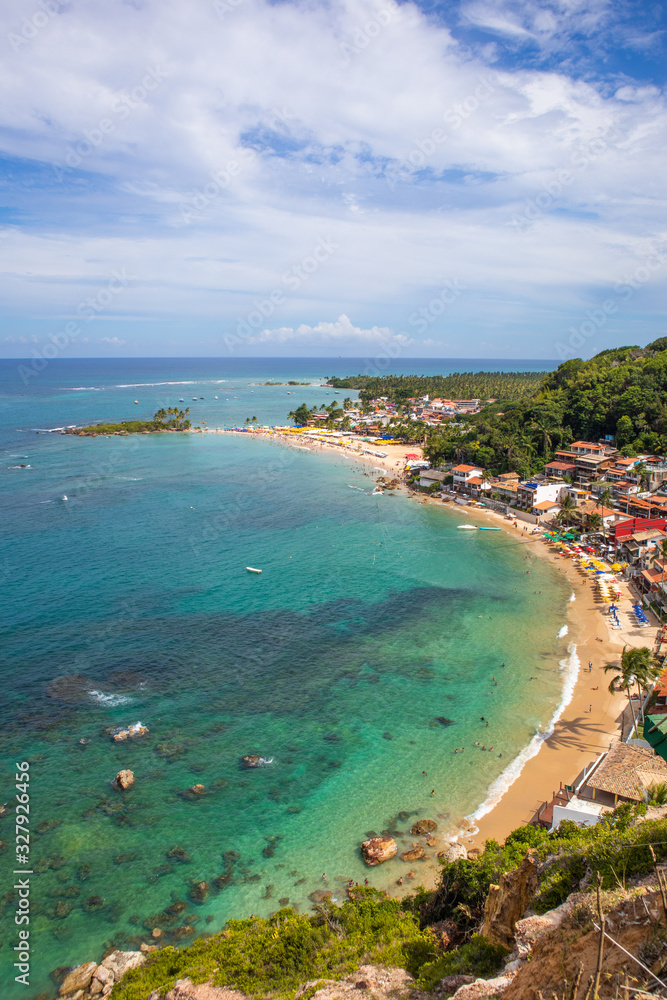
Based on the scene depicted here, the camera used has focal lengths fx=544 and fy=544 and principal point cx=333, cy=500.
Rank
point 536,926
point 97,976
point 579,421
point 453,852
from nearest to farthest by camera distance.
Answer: point 536,926 < point 97,976 < point 453,852 < point 579,421

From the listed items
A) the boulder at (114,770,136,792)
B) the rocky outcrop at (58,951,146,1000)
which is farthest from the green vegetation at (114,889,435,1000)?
the boulder at (114,770,136,792)

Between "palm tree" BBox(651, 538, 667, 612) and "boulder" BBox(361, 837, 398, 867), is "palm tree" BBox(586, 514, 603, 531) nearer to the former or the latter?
"palm tree" BBox(651, 538, 667, 612)

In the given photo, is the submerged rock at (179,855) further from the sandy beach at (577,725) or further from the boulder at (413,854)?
the boulder at (413,854)

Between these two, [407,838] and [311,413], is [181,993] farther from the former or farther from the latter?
[311,413]

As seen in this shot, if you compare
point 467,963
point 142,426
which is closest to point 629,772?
point 467,963

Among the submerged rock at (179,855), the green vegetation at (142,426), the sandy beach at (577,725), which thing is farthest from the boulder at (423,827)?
the green vegetation at (142,426)

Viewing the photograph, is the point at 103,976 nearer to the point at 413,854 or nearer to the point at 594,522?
the point at 413,854
